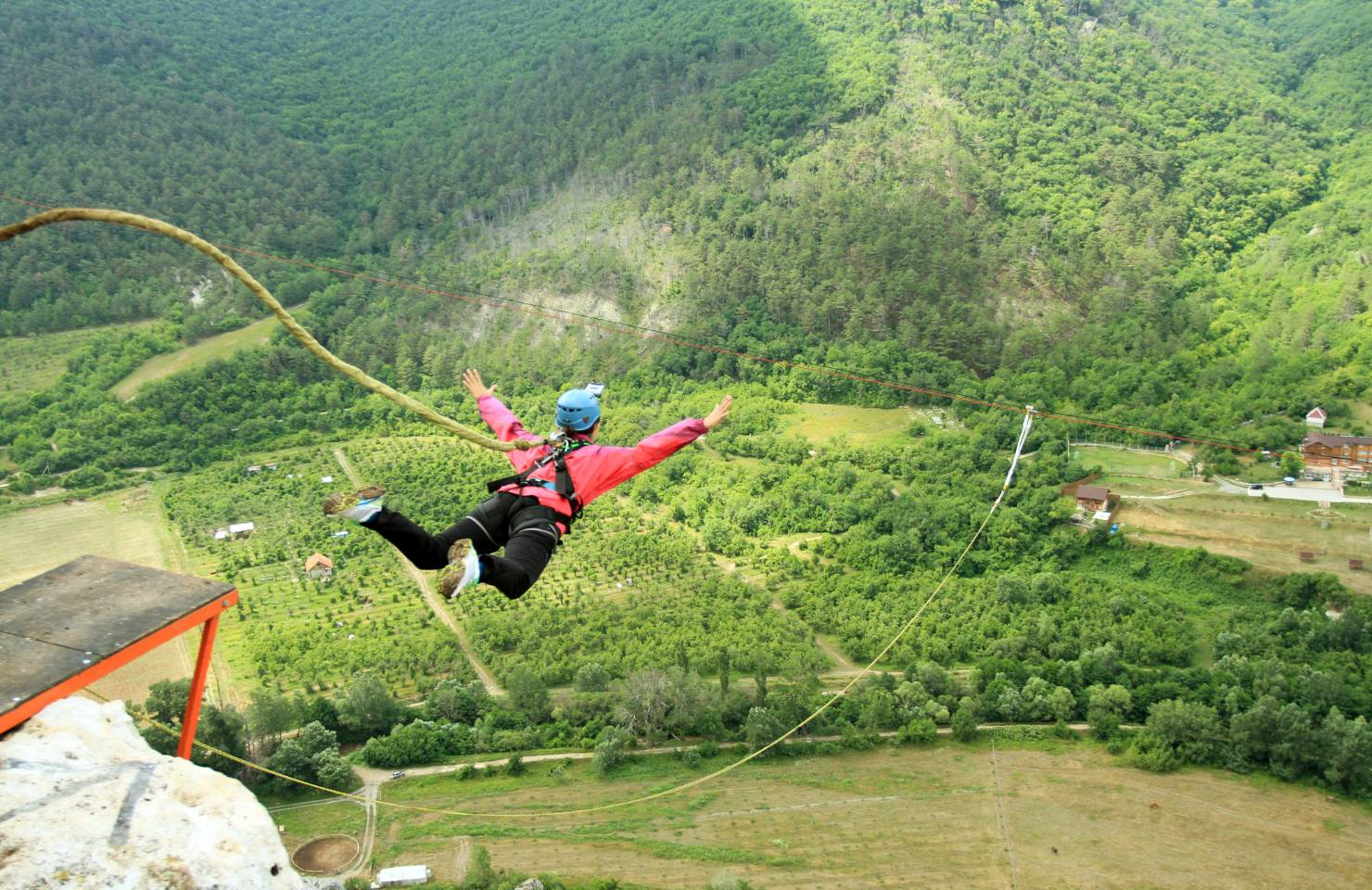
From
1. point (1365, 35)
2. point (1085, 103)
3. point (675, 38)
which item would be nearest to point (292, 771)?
point (1085, 103)

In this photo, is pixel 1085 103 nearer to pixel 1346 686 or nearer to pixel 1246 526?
pixel 1246 526

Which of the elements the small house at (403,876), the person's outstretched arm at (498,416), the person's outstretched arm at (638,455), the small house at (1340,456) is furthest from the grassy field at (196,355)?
the person's outstretched arm at (638,455)

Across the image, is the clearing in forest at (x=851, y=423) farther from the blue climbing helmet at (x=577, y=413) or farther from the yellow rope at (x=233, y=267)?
the yellow rope at (x=233, y=267)

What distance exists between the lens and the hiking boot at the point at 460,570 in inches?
208

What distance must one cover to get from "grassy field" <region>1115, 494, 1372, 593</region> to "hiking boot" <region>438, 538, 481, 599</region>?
79.2 ft

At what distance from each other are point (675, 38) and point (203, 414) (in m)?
33.8

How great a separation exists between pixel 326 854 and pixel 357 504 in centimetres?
1518

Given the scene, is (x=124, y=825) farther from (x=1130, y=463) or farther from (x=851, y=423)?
(x=851, y=423)

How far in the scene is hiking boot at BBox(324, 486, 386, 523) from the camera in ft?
16.7

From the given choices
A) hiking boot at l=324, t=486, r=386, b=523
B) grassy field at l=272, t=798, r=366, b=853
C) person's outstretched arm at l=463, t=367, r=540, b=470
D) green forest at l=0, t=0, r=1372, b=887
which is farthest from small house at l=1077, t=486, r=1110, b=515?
hiking boot at l=324, t=486, r=386, b=523

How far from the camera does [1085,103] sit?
48250 mm

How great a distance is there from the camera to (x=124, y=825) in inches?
133

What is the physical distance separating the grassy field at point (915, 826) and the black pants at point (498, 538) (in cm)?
1232

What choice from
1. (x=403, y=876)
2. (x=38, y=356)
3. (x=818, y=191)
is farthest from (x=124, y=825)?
(x=38, y=356)
